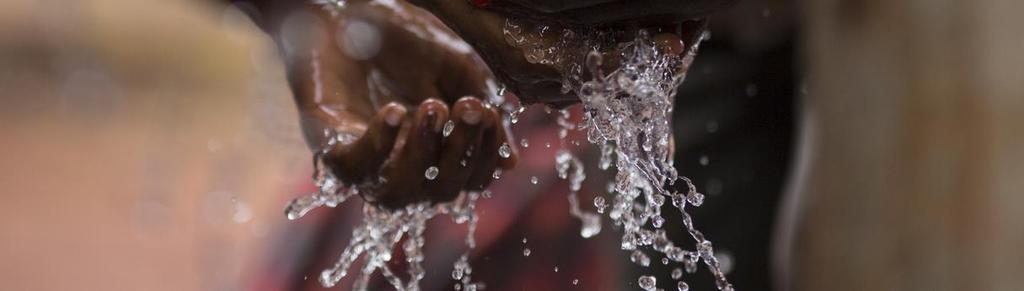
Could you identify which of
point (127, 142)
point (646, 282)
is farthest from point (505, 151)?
point (127, 142)

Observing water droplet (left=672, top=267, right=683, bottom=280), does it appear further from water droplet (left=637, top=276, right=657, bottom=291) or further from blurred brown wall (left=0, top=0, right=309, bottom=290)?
blurred brown wall (left=0, top=0, right=309, bottom=290)

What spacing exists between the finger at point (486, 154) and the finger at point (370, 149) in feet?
0.14

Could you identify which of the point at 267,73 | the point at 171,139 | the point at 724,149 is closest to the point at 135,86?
the point at 171,139

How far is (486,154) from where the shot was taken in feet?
2.01

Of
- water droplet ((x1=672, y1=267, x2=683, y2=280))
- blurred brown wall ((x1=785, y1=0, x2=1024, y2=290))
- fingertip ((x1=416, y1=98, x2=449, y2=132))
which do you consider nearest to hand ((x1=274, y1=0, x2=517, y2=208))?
fingertip ((x1=416, y1=98, x2=449, y2=132))

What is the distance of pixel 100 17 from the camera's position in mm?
1755

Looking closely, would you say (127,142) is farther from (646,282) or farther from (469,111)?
(469,111)

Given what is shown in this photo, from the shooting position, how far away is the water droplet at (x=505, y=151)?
0.61 meters

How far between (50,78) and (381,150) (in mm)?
1366

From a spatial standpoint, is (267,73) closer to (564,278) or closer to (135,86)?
(135,86)

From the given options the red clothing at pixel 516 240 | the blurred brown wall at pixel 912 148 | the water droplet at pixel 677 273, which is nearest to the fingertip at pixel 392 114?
the red clothing at pixel 516 240

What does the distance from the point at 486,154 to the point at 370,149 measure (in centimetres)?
6

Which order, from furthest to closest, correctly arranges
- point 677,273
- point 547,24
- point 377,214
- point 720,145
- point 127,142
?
point 127,142
point 720,145
point 677,273
point 377,214
point 547,24

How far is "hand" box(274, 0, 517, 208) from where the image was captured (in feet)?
1.92
